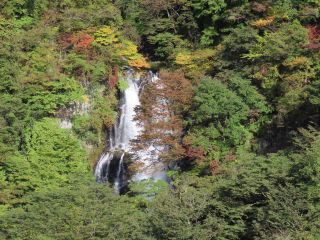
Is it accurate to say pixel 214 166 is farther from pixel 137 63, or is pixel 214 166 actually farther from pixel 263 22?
pixel 137 63

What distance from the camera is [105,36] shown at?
33.5 metres

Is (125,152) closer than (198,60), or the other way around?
(125,152)

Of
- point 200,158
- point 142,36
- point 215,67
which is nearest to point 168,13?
point 142,36

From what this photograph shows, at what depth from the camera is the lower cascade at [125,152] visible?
1079 inches

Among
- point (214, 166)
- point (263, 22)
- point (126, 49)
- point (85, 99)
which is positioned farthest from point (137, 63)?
point (214, 166)

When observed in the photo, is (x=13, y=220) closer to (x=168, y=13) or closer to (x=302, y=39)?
(x=302, y=39)

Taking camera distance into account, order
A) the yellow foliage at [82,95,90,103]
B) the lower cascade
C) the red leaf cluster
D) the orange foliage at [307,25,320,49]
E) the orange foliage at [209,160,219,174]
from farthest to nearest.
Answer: the red leaf cluster
the yellow foliage at [82,95,90,103]
the lower cascade
the orange foliage at [307,25,320,49]
the orange foliage at [209,160,219,174]

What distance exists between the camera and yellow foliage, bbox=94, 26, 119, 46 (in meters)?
33.2

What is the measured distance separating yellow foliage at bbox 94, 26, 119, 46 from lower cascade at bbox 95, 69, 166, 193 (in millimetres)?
2473

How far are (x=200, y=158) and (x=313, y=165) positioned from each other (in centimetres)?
854

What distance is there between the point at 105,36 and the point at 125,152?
9202 mm

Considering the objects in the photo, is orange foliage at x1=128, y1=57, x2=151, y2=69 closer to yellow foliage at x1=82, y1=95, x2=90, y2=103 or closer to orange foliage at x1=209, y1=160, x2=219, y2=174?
yellow foliage at x1=82, y1=95, x2=90, y2=103

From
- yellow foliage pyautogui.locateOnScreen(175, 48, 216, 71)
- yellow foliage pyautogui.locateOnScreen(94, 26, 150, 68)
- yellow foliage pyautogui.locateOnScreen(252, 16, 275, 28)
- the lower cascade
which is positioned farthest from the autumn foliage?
yellow foliage pyautogui.locateOnScreen(94, 26, 150, 68)

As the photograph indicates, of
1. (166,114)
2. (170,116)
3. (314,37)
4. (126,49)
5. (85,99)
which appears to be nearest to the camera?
(166,114)
